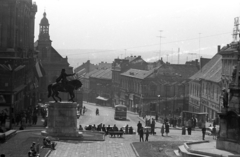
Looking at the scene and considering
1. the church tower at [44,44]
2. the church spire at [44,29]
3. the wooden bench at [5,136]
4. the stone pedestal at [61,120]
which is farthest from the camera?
the church spire at [44,29]

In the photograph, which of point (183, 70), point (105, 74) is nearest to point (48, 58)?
point (183, 70)

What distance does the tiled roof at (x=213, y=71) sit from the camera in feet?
265

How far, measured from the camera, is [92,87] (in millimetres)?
142875

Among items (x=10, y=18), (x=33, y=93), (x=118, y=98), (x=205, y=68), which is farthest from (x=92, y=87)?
(x=10, y=18)

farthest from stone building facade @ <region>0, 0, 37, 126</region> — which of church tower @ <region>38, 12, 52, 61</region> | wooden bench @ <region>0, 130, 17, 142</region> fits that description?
church tower @ <region>38, 12, 52, 61</region>

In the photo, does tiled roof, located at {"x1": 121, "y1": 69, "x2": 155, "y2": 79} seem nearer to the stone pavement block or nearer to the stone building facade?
the stone building facade

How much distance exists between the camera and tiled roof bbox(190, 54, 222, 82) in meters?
80.9

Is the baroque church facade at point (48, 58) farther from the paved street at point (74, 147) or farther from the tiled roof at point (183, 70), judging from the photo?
the paved street at point (74, 147)

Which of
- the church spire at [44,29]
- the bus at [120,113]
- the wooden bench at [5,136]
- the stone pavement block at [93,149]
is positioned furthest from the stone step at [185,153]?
the church spire at [44,29]

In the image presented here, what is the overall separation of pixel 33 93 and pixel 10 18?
2110 centimetres

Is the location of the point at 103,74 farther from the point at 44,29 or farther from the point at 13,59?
the point at 13,59

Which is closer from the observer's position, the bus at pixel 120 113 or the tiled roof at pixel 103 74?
the bus at pixel 120 113

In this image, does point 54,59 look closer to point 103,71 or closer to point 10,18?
point 103,71

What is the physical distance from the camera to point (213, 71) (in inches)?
3327
